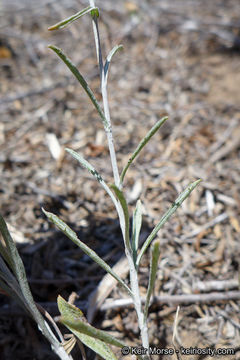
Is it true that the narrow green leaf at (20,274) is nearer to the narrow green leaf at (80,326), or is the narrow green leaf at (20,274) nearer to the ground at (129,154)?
the narrow green leaf at (80,326)

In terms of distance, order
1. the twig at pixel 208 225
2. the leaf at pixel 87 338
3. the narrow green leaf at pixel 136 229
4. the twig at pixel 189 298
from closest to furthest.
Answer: the leaf at pixel 87 338
the narrow green leaf at pixel 136 229
the twig at pixel 189 298
the twig at pixel 208 225

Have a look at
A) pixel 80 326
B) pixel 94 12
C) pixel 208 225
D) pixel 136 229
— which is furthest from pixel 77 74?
pixel 208 225

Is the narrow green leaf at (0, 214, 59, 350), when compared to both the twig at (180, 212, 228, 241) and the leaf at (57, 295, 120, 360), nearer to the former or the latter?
the leaf at (57, 295, 120, 360)

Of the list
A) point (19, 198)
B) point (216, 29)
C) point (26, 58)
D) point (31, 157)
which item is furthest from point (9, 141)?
point (216, 29)

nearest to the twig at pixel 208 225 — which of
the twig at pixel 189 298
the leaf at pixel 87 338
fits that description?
the twig at pixel 189 298

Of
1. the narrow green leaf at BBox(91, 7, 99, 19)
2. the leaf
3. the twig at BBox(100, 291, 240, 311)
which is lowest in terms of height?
the twig at BBox(100, 291, 240, 311)

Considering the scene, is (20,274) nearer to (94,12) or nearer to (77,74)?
(77,74)

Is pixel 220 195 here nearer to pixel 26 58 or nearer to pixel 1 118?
pixel 1 118

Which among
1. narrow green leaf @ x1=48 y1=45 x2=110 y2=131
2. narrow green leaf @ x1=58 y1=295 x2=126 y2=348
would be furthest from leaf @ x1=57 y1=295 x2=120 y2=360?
narrow green leaf @ x1=48 y1=45 x2=110 y2=131
